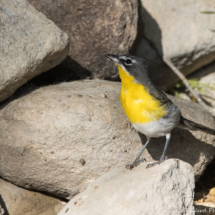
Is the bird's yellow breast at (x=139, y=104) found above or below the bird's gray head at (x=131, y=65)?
below

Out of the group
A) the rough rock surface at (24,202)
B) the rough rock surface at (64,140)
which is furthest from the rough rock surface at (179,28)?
the rough rock surface at (24,202)

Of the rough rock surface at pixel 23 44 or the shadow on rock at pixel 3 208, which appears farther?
the rough rock surface at pixel 23 44

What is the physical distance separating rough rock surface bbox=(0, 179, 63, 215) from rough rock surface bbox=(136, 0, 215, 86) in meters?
4.09

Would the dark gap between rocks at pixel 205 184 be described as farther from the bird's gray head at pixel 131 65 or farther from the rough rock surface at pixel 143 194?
the bird's gray head at pixel 131 65

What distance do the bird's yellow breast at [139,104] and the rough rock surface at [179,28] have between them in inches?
119

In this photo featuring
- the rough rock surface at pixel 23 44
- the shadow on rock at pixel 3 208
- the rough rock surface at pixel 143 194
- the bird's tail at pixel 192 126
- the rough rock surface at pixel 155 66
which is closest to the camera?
the rough rock surface at pixel 143 194

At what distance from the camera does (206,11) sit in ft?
23.7

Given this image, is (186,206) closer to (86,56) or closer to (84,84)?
(84,84)

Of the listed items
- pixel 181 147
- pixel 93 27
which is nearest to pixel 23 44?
pixel 93 27

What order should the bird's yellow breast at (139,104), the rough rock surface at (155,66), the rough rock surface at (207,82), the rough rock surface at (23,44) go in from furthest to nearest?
the rough rock surface at (207,82), the rough rock surface at (155,66), the rough rock surface at (23,44), the bird's yellow breast at (139,104)

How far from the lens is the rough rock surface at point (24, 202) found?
461 centimetres

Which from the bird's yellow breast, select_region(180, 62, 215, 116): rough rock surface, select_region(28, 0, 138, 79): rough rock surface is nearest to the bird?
the bird's yellow breast

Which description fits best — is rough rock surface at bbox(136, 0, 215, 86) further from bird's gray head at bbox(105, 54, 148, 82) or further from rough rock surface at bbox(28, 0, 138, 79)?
bird's gray head at bbox(105, 54, 148, 82)

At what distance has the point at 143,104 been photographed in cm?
428
